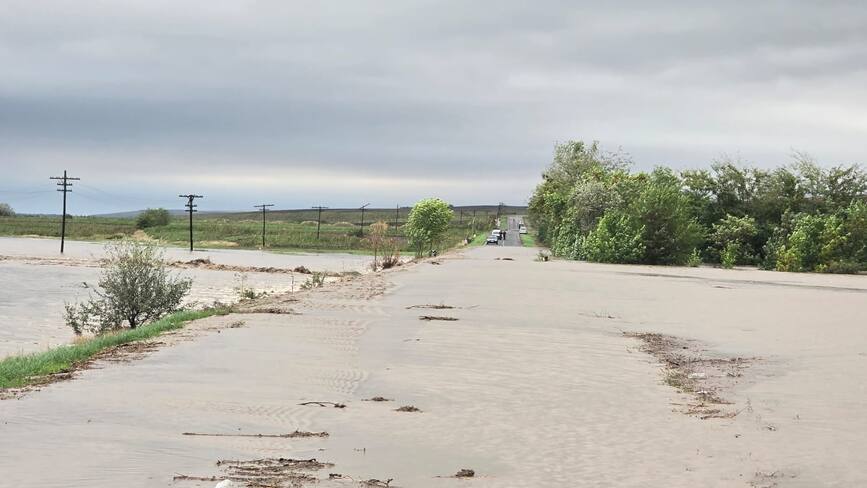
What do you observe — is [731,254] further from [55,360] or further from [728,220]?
[55,360]

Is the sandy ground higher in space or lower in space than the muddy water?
higher

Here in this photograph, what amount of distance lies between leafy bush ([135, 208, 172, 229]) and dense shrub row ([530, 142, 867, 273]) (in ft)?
304

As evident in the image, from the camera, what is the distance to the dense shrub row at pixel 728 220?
51.4 meters

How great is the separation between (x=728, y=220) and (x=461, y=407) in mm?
51496

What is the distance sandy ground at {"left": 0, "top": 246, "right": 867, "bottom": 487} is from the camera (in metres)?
7.62

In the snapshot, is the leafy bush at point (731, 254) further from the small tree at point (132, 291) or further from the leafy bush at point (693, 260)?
the small tree at point (132, 291)

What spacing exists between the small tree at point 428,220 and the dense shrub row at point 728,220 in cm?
975

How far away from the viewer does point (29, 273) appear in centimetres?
5194

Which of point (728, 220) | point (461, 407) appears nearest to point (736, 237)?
point (728, 220)

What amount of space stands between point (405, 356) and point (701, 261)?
46.7 metres

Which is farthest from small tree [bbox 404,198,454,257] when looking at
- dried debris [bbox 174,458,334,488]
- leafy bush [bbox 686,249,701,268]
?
dried debris [bbox 174,458,334,488]

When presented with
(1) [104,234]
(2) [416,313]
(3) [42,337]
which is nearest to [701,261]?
(2) [416,313]

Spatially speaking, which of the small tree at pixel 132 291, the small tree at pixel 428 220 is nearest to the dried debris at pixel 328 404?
the small tree at pixel 132 291

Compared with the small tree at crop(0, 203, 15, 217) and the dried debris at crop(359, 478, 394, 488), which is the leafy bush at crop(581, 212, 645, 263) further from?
the small tree at crop(0, 203, 15, 217)
